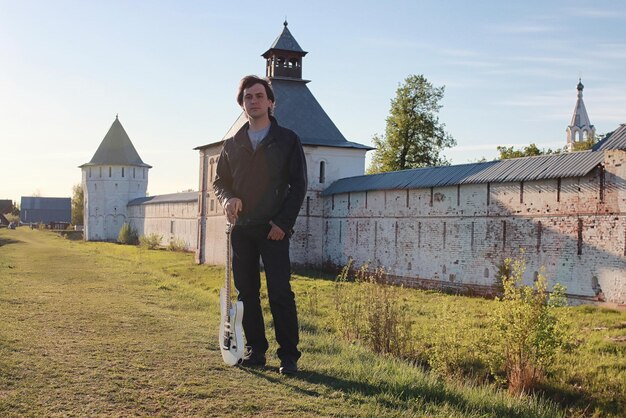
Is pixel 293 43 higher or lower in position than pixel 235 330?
higher

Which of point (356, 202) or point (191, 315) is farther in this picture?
point (356, 202)

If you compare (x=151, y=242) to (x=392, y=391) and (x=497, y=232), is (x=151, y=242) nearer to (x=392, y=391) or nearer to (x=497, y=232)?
(x=497, y=232)

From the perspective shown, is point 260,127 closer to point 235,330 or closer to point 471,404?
point 235,330

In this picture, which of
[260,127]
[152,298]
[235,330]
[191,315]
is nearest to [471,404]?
[235,330]

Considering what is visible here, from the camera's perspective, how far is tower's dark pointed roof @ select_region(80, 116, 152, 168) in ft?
164

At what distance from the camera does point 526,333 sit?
6.91 m

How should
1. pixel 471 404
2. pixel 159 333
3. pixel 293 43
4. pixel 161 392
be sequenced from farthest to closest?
1. pixel 293 43
2. pixel 159 333
3. pixel 471 404
4. pixel 161 392

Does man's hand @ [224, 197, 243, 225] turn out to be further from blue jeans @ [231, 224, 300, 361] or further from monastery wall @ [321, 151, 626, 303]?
monastery wall @ [321, 151, 626, 303]

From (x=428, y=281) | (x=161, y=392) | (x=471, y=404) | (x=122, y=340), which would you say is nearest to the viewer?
(x=161, y=392)

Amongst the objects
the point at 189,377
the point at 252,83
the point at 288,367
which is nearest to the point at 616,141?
the point at 252,83

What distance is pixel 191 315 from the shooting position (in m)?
7.76

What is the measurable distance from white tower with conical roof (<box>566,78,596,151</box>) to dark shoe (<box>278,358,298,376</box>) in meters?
51.7

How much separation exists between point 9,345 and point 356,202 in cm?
1822

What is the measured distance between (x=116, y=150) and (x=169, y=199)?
462 inches
